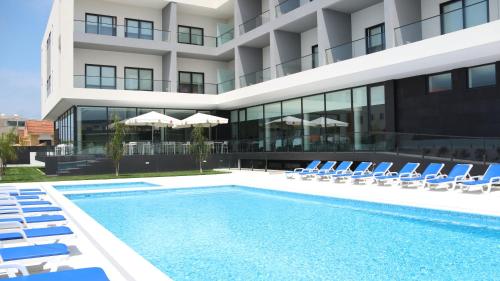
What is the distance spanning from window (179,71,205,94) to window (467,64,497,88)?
16.7 meters

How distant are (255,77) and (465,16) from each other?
1210cm

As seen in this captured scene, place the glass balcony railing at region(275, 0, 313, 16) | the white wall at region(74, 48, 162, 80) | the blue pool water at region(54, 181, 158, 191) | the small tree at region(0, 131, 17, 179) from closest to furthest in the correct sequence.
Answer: the blue pool water at region(54, 181, 158, 191), the small tree at region(0, 131, 17, 179), the glass balcony railing at region(275, 0, 313, 16), the white wall at region(74, 48, 162, 80)

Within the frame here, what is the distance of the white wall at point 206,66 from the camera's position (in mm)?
27750

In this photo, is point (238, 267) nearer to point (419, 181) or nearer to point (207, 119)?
point (419, 181)

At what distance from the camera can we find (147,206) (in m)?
11.5

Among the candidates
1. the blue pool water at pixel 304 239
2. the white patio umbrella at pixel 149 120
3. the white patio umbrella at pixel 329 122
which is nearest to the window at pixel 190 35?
the white patio umbrella at pixel 149 120

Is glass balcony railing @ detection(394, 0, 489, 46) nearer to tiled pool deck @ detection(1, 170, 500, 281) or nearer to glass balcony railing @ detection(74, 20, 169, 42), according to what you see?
tiled pool deck @ detection(1, 170, 500, 281)

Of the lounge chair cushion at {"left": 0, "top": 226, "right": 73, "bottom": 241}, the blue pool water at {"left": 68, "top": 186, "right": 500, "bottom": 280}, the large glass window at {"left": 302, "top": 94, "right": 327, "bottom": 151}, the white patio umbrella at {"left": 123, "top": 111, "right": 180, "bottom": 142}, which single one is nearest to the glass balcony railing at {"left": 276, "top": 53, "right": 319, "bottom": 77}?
the large glass window at {"left": 302, "top": 94, "right": 327, "bottom": 151}

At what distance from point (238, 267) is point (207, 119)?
1720 centimetres

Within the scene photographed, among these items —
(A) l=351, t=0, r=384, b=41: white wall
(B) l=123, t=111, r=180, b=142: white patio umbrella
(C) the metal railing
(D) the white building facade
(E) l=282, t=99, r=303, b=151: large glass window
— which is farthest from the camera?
(E) l=282, t=99, r=303, b=151: large glass window

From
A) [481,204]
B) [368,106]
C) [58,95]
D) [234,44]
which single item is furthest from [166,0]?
[481,204]

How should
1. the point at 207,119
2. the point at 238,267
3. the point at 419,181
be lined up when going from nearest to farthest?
the point at 238,267 → the point at 419,181 → the point at 207,119

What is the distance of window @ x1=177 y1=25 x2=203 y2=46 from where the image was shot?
2744 cm

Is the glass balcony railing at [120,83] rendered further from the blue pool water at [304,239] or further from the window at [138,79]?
the blue pool water at [304,239]
